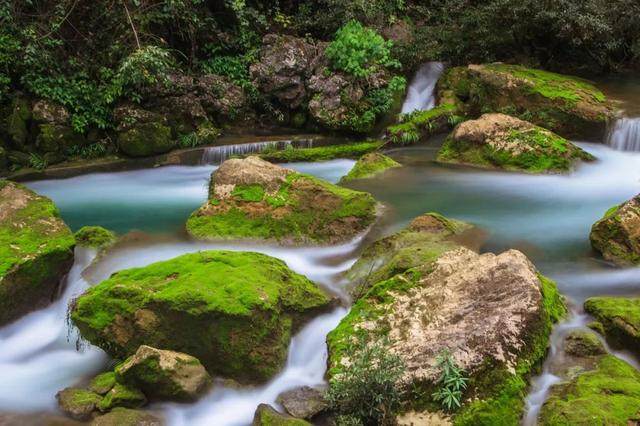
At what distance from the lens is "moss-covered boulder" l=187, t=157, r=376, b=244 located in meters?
7.68

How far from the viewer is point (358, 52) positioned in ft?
45.0

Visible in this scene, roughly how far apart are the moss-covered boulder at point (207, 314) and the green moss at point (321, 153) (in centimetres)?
657

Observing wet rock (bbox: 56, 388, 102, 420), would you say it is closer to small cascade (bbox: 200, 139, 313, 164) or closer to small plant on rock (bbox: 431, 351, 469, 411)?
small plant on rock (bbox: 431, 351, 469, 411)

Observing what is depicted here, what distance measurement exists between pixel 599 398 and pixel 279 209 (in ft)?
15.5

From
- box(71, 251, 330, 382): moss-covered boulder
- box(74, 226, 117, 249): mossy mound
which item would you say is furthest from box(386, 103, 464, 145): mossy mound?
box(71, 251, 330, 382): moss-covered boulder

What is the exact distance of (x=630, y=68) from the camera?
15.8m

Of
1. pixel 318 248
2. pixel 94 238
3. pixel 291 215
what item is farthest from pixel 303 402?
pixel 94 238

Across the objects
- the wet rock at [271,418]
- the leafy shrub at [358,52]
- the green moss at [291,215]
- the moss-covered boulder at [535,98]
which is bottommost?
the wet rock at [271,418]

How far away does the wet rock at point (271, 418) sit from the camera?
175 inches

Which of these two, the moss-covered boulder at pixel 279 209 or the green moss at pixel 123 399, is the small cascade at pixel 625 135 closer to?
the moss-covered boulder at pixel 279 209

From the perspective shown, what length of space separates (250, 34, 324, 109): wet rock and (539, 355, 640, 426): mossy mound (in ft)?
34.2

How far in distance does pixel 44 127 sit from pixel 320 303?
352 inches

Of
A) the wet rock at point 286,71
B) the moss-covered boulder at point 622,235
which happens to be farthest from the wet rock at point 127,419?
the wet rock at point 286,71

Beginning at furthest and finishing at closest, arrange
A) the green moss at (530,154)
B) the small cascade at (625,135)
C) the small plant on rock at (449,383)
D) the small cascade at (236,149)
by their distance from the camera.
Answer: the small cascade at (236,149) → the small cascade at (625,135) → the green moss at (530,154) → the small plant on rock at (449,383)
